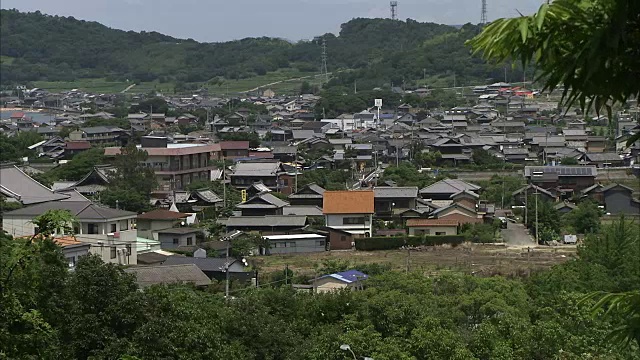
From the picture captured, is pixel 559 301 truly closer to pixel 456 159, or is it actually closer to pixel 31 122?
pixel 456 159

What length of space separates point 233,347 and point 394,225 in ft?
35.6

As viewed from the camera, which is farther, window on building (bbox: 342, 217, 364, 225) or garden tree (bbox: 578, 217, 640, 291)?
window on building (bbox: 342, 217, 364, 225)

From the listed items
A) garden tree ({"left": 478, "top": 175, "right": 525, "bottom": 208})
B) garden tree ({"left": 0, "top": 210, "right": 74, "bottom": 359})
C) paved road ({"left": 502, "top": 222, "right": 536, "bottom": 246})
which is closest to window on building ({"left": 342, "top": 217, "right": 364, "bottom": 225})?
paved road ({"left": 502, "top": 222, "right": 536, "bottom": 246})

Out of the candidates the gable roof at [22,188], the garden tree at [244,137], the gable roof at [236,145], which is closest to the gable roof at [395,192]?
the gable roof at [22,188]

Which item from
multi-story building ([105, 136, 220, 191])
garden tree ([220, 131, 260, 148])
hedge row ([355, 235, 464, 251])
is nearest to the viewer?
hedge row ([355, 235, 464, 251])

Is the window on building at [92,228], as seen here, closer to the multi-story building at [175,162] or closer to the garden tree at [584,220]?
the multi-story building at [175,162]

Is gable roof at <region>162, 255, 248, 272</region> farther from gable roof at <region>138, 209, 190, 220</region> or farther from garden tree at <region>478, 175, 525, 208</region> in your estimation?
garden tree at <region>478, 175, 525, 208</region>

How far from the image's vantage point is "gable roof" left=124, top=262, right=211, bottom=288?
36.1ft

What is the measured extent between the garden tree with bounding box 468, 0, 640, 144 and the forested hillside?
47897mm

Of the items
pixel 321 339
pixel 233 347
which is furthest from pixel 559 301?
pixel 233 347

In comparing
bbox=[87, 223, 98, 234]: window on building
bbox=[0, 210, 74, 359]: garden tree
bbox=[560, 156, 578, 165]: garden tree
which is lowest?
bbox=[87, 223, 98, 234]: window on building

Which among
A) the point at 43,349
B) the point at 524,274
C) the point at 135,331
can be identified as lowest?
the point at 524,274

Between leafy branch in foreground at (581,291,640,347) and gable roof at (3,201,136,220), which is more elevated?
leafy branch in foreground at (581,291,640,347)

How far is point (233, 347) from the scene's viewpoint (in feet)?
23.4
